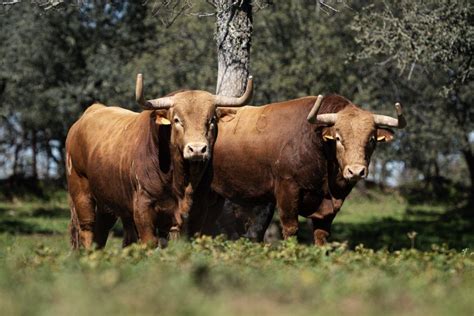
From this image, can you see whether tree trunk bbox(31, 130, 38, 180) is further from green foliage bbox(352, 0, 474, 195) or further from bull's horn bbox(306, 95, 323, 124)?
bull's horn bbox(306, 95, 323, 124)

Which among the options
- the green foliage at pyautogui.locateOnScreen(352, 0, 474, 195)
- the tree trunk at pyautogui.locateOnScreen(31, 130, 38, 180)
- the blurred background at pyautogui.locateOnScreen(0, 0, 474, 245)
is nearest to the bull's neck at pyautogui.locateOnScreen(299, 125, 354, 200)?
the green foliage at pyautogui.locateOnScreen(352, 0, 474, 195)

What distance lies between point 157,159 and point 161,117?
1.53 ft


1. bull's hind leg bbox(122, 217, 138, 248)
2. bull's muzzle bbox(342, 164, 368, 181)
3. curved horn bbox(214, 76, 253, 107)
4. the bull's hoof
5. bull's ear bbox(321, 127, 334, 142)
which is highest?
curved horn bbox(214, 76, 253, 107)

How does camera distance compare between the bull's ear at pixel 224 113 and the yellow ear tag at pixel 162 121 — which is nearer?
the yellow ear tag at pixel 162 121

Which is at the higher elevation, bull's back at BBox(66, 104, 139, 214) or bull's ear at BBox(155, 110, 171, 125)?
bull's ear at BBox(155, 110, 171, 125)

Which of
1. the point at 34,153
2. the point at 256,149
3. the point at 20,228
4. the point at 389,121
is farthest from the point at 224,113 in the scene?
the point at 34,153

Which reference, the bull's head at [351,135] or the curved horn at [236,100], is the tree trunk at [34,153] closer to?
the bull's head at [351,135]

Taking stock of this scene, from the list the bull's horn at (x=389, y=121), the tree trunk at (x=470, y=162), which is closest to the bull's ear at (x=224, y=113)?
the bull's horn at (x=389, y=121)

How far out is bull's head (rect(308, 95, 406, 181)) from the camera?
1167 centimetres

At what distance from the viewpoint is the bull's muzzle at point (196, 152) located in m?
10.3

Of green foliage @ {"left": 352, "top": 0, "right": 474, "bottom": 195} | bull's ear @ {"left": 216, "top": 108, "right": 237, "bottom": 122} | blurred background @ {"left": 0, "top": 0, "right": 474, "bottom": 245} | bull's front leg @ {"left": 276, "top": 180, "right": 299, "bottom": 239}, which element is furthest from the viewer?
blurred background @ {"left": 0, "top": 0, "right": 474, "bottom": 245}

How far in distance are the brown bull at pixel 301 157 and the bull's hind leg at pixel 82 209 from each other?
1484 millimetres

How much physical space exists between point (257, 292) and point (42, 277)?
153 cm

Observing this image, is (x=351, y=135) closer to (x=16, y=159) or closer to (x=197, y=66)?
(x=197, y=66)
